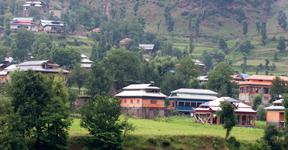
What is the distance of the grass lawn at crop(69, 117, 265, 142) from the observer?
82062mm

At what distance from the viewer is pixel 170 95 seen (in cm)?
11412

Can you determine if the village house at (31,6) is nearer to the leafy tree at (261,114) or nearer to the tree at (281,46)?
the tree at (281,46)

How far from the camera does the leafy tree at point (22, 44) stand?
13288 cm

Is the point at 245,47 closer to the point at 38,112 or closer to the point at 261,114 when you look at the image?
the point at 261,114

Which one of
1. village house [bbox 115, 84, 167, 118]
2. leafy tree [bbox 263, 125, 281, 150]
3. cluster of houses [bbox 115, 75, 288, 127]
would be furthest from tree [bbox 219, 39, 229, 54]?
leafy tree [bbox 263, 125, 281, 150]

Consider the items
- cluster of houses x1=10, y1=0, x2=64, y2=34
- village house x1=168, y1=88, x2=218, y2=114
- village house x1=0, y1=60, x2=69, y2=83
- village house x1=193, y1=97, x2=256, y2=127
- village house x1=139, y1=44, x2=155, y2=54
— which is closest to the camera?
village house x1=193, y1=97, x2=256, y2=127

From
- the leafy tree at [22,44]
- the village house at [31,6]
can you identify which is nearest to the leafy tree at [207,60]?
the leafy tree at [22,44]

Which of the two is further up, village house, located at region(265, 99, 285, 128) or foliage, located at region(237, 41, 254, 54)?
foliage, located at region(237, 41, 254, 54)

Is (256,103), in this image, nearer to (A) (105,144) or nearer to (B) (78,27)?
(A) (105,144)

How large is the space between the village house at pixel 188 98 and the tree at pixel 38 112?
37.8m

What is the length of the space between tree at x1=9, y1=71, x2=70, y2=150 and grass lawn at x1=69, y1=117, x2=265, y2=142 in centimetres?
469

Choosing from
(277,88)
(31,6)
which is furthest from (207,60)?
(31,6)

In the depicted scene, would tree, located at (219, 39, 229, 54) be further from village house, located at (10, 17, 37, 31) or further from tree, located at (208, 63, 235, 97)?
tree, located at (208, 63, 235, 97)

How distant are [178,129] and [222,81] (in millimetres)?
31917
